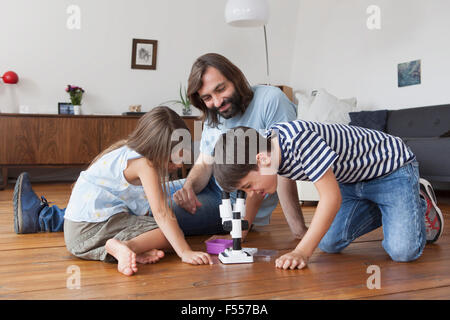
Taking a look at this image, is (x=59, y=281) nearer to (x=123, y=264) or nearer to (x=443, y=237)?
(x=123, y=264)

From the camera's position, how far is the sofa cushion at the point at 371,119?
Result: 396cm

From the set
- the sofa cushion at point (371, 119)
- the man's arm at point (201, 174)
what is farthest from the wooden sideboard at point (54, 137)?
the man's arm at point (201, 174)

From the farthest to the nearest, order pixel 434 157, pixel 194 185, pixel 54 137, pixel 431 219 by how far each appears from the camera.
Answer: pixel 54 137 < pixel 434 157 < pixel 194 185 < pixel 431 219

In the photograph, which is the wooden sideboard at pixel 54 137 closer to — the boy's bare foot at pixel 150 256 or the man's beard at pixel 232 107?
the man's beard at pixel 232 107

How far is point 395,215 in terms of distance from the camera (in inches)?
63.6

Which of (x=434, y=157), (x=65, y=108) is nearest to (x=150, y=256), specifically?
(x=434, y=157)

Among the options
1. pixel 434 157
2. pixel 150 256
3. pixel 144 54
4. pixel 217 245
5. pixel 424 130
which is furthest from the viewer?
pixel 144 54

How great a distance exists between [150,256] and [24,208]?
0.91m

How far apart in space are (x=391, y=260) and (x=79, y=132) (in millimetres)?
3494

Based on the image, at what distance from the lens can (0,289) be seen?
4.22 ft

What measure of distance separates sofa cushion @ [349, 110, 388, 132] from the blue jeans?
239 centimetres

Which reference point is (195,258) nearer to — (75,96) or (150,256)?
(150,256)

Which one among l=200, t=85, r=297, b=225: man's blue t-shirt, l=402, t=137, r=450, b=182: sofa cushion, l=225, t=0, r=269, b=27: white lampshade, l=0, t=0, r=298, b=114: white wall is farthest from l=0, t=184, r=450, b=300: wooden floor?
l=0, t=0, r=298, b=114: white wall

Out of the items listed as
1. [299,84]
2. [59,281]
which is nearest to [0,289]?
[59,281]
